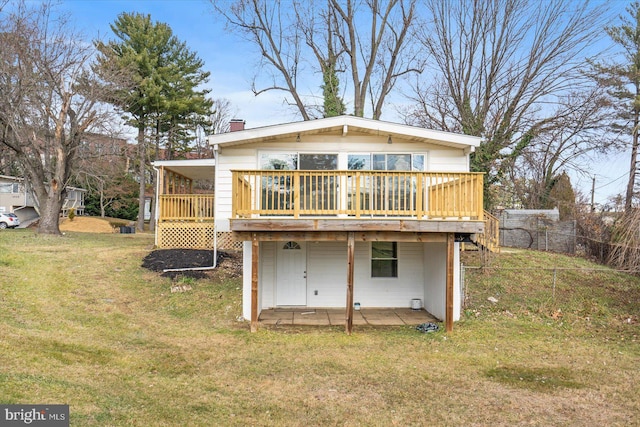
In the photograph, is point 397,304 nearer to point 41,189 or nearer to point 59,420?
point 59,420

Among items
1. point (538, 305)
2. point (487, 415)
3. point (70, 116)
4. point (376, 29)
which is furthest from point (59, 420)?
point (376, 29)

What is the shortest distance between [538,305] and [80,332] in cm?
1017

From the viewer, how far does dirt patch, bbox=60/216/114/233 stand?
25.4 meters

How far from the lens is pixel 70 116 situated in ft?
58.4

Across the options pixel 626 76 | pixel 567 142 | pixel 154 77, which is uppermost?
pixel 154 77

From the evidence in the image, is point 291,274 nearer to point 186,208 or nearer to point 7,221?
point 186,208

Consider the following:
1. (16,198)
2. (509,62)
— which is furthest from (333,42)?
(16,198)

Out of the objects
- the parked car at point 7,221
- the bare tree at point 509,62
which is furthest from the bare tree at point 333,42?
the parked car at point 7,221

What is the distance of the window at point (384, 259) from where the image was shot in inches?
417

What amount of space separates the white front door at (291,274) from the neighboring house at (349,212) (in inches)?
1.0

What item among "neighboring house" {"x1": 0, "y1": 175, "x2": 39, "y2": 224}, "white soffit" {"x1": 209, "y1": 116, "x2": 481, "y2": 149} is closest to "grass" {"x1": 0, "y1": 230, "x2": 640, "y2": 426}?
"white soffit" {"x1": 209, "y1": 116, "x2": 481, "y2": 149}

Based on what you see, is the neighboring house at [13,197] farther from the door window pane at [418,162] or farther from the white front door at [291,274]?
the door window pane at [418,162]

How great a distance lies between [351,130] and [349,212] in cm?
261

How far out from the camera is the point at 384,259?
1062 centimetres
